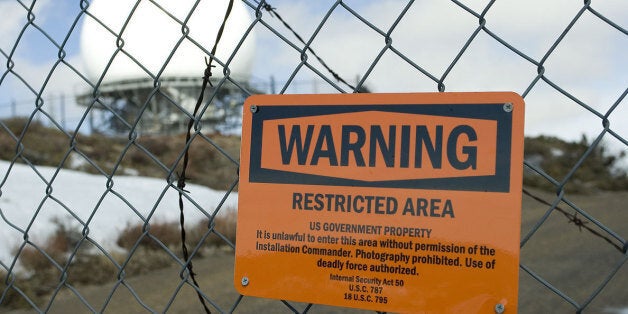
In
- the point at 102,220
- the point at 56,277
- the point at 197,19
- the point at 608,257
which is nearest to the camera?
the point at 56,277

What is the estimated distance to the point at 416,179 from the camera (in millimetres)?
1227

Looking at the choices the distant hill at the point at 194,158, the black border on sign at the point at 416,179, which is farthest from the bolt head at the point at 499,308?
the distant hill at the point at 194,158

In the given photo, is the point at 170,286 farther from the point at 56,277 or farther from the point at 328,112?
the point at 328,112

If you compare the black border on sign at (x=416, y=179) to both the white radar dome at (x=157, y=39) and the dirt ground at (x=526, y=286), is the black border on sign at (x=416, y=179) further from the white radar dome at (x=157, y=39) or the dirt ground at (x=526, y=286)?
the white radar dome at (x=157, y=39)

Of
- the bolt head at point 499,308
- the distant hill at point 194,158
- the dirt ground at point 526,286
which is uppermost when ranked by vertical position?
the distant hill at point 194,158

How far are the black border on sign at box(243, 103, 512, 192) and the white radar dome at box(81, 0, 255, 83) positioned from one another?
1958 centimetres

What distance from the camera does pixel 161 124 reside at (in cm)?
2359

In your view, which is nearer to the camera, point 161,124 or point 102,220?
point 102,220

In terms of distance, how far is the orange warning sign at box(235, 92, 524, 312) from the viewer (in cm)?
118

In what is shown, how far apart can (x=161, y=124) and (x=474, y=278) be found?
23.3 meters

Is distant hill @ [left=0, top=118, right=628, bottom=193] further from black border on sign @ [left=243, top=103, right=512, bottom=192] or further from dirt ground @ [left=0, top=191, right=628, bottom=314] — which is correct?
black border on sign @ [left=243, top=103, right=512, bottom=192]

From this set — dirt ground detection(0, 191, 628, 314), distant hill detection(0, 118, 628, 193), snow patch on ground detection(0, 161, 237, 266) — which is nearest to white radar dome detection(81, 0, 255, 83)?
distant hill detection(0, 118, 628, 193)

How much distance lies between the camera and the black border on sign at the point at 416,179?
118cm

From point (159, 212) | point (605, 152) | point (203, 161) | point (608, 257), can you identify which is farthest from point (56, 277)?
point (605, 152)
